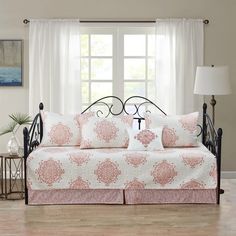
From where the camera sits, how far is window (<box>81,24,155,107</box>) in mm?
6543

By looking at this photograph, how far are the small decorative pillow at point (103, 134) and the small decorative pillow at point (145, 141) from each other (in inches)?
5.1

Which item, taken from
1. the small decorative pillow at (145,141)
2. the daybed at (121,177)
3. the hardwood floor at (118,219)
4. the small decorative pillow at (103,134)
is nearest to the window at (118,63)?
the small decorative pillow at (103,134)

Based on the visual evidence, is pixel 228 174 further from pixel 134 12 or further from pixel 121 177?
pixel 134 12

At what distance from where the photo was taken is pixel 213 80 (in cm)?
588

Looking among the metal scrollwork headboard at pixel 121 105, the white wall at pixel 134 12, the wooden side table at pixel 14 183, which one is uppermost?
the white wall at pixel 134 12

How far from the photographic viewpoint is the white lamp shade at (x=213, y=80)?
5879mm

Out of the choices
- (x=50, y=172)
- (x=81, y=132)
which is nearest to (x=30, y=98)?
(x=81, y=132)

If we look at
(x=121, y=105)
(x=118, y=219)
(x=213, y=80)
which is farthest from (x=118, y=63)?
(x=118, y=219)

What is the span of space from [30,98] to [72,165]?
1.57m

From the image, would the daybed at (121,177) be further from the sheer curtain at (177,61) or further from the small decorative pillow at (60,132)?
the sheer curtain at (177,61)

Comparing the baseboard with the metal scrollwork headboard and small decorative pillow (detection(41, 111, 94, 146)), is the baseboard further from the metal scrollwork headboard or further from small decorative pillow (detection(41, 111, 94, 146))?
small decorative pillow (detection(41, 111, 94, 146))

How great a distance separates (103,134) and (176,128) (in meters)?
0.75

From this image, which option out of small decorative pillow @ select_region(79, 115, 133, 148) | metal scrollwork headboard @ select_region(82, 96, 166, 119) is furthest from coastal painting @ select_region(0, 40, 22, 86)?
small decorative pillow @ select_region(79, 115, 133, 148)

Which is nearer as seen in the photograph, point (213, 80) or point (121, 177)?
point (121, 177)
